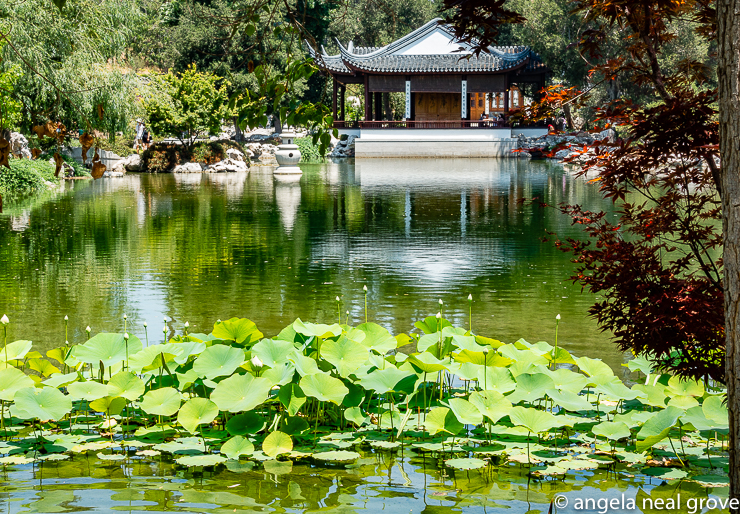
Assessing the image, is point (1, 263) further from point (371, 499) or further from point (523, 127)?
point (523, 127)

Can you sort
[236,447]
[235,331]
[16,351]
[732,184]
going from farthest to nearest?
[235,331], [16,351], [236,447], [732,184]

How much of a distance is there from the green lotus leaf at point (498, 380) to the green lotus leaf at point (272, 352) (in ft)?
3.27

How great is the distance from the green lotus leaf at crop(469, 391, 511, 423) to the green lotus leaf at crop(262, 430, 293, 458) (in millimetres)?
889

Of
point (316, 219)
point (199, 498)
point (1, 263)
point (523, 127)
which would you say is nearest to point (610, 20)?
point (199, 498)

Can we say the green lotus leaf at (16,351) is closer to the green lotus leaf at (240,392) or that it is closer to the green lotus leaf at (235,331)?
the green lotus leaf at (235,331)

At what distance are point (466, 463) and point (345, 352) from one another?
90cm

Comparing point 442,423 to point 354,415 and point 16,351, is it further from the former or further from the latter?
point 16,351

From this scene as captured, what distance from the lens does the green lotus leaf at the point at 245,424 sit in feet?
A: 11.9

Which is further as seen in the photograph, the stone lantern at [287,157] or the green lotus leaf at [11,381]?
the stone lantern at [287,157]

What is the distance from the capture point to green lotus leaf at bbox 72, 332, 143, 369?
13.1ft

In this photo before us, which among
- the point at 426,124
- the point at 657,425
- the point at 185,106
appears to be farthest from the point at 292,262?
the point at 426,124

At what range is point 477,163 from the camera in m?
32.0

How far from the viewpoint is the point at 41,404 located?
3.52 metres

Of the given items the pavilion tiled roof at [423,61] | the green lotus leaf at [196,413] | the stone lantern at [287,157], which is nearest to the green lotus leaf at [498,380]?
the green lotus leaf at [196,413]
